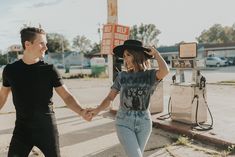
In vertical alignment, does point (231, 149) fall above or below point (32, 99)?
below

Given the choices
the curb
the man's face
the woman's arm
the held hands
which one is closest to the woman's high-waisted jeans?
the woman's arm

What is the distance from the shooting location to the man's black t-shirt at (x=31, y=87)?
12.5 feet

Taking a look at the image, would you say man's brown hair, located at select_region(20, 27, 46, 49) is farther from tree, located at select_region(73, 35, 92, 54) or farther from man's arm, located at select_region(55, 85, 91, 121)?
tree, located at select_region(73, 35, 92, 54)

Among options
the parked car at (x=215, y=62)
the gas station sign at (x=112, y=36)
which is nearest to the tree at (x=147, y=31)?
the parked car at (x=215, y=62)

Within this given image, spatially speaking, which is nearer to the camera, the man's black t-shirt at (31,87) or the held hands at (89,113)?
the man's black t-shirt at (31,87)

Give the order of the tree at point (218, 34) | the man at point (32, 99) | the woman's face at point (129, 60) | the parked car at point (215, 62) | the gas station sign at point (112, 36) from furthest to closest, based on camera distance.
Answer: the tree at point (218, 34) < the parked car at point (215, 62) < the gas station sign at point (112, 36) < the woman's face at point (129, 60) < the man at point (32, 99)

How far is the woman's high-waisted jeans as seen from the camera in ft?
13.4

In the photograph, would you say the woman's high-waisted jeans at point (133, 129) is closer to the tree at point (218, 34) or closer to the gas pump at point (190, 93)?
the gas pump at point (190, 93)

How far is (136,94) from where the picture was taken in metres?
4.20

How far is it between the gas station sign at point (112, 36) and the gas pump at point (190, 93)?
282cm

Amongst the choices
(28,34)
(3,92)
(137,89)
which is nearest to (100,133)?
(137,89)

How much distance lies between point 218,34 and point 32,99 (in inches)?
5129

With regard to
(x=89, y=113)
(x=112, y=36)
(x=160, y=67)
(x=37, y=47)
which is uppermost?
(x=112, y=36)

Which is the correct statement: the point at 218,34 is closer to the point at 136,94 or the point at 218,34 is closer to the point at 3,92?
the point at 136,94
